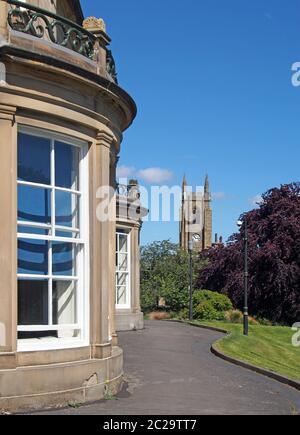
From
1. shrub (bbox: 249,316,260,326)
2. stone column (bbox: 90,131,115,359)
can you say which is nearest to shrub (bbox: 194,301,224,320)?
shrub (bbox: 249,316,260,326)

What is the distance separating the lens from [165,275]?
43281 millimetres

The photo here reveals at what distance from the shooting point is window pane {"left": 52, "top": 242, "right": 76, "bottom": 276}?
10.2m

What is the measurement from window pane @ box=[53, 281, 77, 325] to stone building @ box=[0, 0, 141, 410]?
0.05 feet

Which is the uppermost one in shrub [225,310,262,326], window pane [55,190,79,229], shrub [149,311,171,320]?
window pane [55,190,79,229]

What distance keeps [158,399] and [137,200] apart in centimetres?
1518

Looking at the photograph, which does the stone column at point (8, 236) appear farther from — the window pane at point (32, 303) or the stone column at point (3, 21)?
the stone column at point (3, 21)

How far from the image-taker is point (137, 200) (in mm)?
25094

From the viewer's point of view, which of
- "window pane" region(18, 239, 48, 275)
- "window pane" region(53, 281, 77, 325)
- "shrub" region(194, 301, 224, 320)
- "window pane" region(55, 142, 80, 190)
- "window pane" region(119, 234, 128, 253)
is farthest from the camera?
"shrub" region(194, 301, 224, 320)

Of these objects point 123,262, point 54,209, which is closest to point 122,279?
point 123,262

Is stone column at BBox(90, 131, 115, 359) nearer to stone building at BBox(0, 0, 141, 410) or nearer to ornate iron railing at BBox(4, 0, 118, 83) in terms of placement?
stone building at BBox(0, 0, 141, 410)

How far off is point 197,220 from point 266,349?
335 feet

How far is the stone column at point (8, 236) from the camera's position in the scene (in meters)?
9.05
